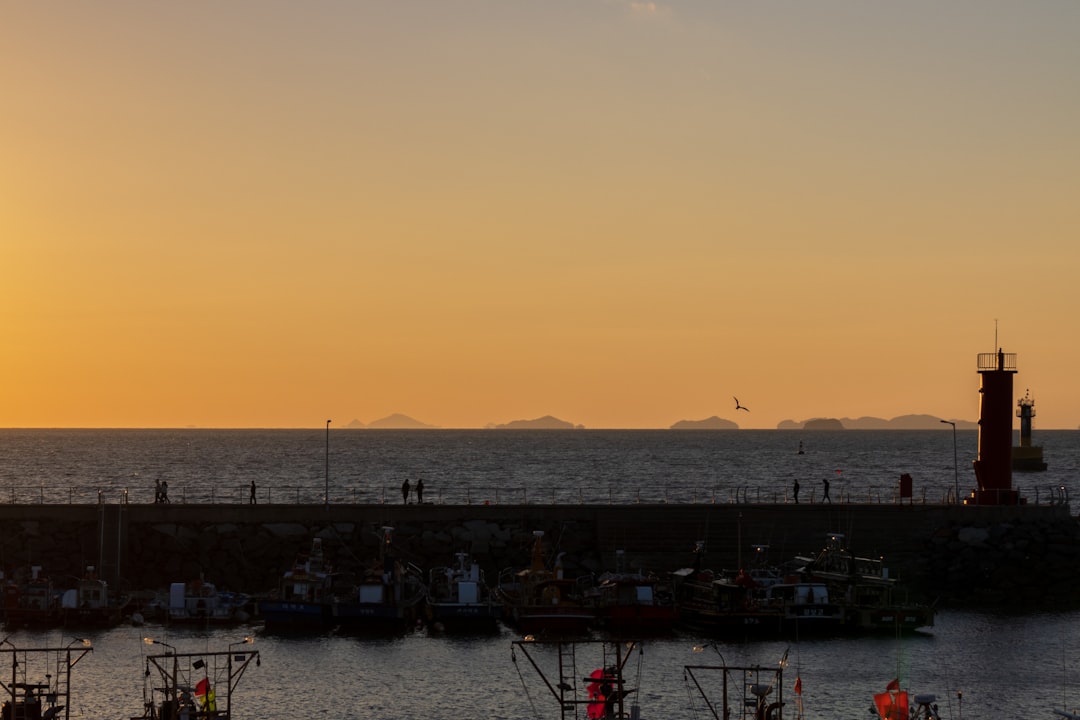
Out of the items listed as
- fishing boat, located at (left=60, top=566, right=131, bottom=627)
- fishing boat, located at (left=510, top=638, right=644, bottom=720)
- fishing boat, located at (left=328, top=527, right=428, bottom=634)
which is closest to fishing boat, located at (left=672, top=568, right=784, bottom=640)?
fishing boat, located at (left=510, top=638, right=644, bottom=720)

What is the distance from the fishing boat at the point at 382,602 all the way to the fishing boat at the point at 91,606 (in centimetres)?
952

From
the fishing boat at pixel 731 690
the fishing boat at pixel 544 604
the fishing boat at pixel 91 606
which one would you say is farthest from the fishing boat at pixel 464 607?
the fishing boat at pixel 91 606

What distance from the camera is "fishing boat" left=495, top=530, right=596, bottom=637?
64.8m

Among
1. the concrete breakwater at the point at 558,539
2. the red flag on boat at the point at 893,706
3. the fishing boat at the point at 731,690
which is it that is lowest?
the fishing boat at the point at 731,690

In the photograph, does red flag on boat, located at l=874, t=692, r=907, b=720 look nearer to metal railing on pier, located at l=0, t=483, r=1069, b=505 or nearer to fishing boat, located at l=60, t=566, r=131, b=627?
fishing boat, located at l=60, t=566, r=131, b=627

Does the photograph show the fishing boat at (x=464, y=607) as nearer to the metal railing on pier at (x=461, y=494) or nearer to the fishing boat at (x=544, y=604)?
the fishing boat at (x=544, y=604)

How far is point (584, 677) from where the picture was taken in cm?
4531

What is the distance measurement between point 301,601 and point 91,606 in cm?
923

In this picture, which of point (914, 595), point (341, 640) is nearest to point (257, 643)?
point (341, 640)

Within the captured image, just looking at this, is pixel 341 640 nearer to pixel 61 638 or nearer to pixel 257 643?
pixel 257 643

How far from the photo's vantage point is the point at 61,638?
6188 centimetres

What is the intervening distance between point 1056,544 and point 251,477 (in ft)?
416

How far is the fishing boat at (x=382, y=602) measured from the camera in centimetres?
6619

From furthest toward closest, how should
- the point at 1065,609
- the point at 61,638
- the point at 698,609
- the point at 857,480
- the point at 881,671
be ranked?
the point at 857,480
the point at 1065,609
the point at 698,609
the point at 61,638
the point at 881,671
